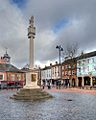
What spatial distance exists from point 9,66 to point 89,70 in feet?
94.8

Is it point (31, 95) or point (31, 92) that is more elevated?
point (31, 92)

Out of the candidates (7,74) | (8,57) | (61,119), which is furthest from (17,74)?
Result: (61,119)

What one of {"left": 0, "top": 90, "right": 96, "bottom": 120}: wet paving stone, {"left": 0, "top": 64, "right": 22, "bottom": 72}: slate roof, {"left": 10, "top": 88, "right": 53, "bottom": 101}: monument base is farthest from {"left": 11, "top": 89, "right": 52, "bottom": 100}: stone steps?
{"left": 0, "top": 64, "right": 22, "bottom": 72}: slate roof

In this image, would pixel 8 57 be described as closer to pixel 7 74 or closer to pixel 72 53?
pixel 7 74

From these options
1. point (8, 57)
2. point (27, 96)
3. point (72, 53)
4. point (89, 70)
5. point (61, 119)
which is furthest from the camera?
point (8, 57)

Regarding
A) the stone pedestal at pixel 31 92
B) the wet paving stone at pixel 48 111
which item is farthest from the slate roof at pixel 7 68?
the wet paving stone at pixel 48 111

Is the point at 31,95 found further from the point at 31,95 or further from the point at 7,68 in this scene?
the point at 7,68

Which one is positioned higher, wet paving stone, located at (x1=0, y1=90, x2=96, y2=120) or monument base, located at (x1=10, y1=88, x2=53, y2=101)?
monument base, located at (x1=10, y1=88, x2=53, y2=101)

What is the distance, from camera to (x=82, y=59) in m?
77.7

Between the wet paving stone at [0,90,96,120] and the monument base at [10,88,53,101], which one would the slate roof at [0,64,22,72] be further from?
the wet paving stone at [0,90,96,120]

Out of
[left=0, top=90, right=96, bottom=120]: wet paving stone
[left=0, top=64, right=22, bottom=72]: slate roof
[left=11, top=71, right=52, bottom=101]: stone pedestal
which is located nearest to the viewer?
[left=0, top=90, right=96, bottom=120]: wet paving stone

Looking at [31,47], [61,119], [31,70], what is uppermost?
[31,47]

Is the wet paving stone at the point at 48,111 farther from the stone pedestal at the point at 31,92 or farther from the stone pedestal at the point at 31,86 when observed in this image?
the stone pedestal at the point at 31,86

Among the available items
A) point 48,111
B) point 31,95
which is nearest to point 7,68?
point 31,95
